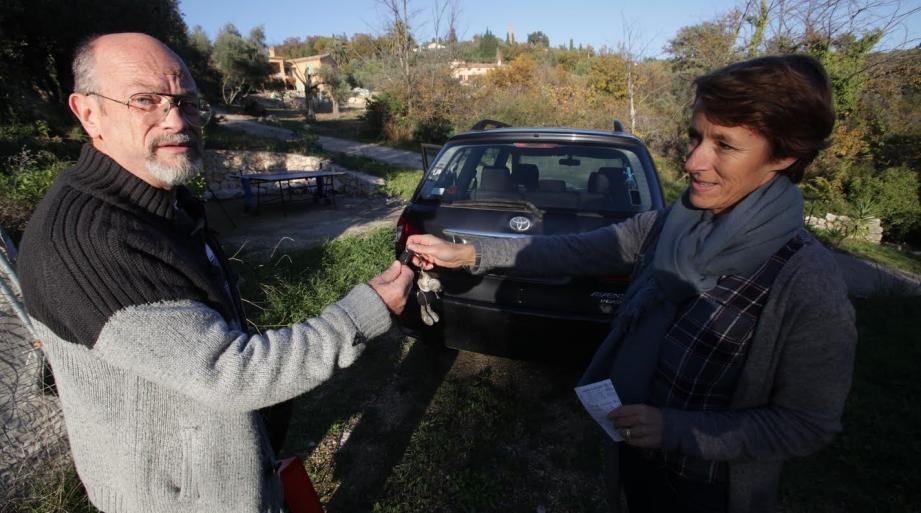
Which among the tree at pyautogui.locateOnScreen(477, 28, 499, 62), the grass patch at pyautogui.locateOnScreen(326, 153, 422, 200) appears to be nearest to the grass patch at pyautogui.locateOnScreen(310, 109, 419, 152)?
the grass patch at pyautogui.locateOnScreen(326, 153, 422, 200)

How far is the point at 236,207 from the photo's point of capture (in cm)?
1029

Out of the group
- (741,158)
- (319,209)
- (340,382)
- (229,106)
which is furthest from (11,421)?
(229,106)

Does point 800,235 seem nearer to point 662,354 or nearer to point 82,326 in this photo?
point 662,354

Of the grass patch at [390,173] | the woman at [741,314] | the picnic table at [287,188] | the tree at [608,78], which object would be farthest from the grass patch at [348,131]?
the woman at [741,314]

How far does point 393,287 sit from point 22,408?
2.31 meters

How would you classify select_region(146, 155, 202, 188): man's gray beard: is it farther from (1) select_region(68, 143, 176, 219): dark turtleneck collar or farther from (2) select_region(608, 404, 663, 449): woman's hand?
(2) select_region(608, 404, 663, 449): woman's hand

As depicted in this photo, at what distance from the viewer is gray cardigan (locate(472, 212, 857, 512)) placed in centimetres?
110

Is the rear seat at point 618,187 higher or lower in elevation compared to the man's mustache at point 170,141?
lower

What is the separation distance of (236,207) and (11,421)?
8.87 meters

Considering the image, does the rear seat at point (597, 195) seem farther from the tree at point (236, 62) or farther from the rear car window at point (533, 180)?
the tree at point (236, 62)

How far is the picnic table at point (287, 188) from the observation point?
9234 mm

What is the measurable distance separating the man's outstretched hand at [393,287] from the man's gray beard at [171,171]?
24.8 inches

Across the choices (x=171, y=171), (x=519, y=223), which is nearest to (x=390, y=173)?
(x=519, y=223)

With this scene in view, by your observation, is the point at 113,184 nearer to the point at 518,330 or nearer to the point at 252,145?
the point at 518,330
